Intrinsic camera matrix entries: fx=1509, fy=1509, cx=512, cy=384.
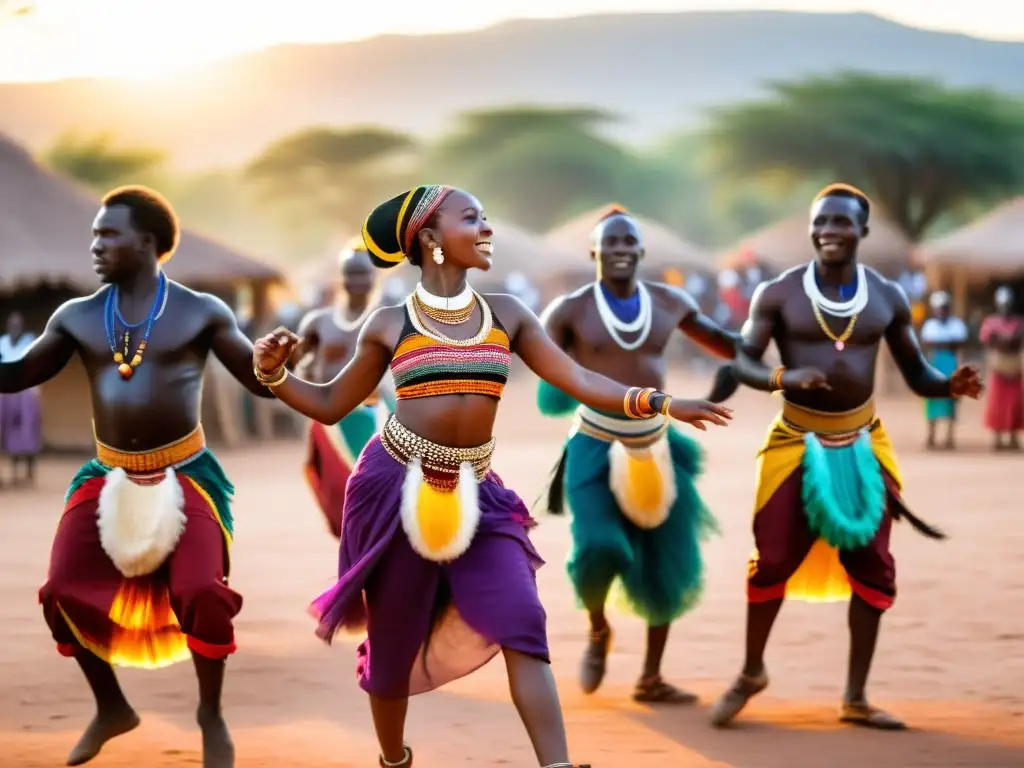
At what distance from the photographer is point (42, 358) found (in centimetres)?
551

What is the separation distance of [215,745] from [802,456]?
2.60 meters

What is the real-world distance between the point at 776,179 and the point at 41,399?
40359 mm

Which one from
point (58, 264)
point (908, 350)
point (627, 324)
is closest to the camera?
point (908, 350)

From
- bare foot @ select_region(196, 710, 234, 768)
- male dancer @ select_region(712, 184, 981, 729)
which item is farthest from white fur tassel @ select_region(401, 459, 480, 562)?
male dancer @ select_region(712, 184, 981, 729)

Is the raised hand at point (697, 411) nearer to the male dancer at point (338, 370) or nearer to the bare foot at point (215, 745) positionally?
the bare foot at point (215, 745)

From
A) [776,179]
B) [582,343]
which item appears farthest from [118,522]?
[776,179]

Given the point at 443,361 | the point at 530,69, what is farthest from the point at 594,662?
the point at 530,69

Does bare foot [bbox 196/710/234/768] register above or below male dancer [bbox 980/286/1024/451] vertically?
below

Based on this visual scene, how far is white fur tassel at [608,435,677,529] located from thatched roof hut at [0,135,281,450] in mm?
13391

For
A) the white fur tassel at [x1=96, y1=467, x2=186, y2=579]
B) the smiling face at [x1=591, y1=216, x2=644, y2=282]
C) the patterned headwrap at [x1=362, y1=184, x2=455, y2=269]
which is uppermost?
the smiling face at [x1=591, y1=216, x2=644, y2=282]

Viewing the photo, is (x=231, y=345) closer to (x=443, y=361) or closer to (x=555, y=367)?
(x=443, y=361)

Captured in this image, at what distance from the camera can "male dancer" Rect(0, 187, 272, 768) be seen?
533 cm

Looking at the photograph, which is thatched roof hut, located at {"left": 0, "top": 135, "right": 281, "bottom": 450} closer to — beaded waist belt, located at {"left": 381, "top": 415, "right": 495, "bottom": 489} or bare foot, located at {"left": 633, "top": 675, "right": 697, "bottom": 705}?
bare foot, located at {"left": 633, "top": 675, "right": 697, "bottom": 705}

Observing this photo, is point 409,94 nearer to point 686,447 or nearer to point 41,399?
point 41,399
